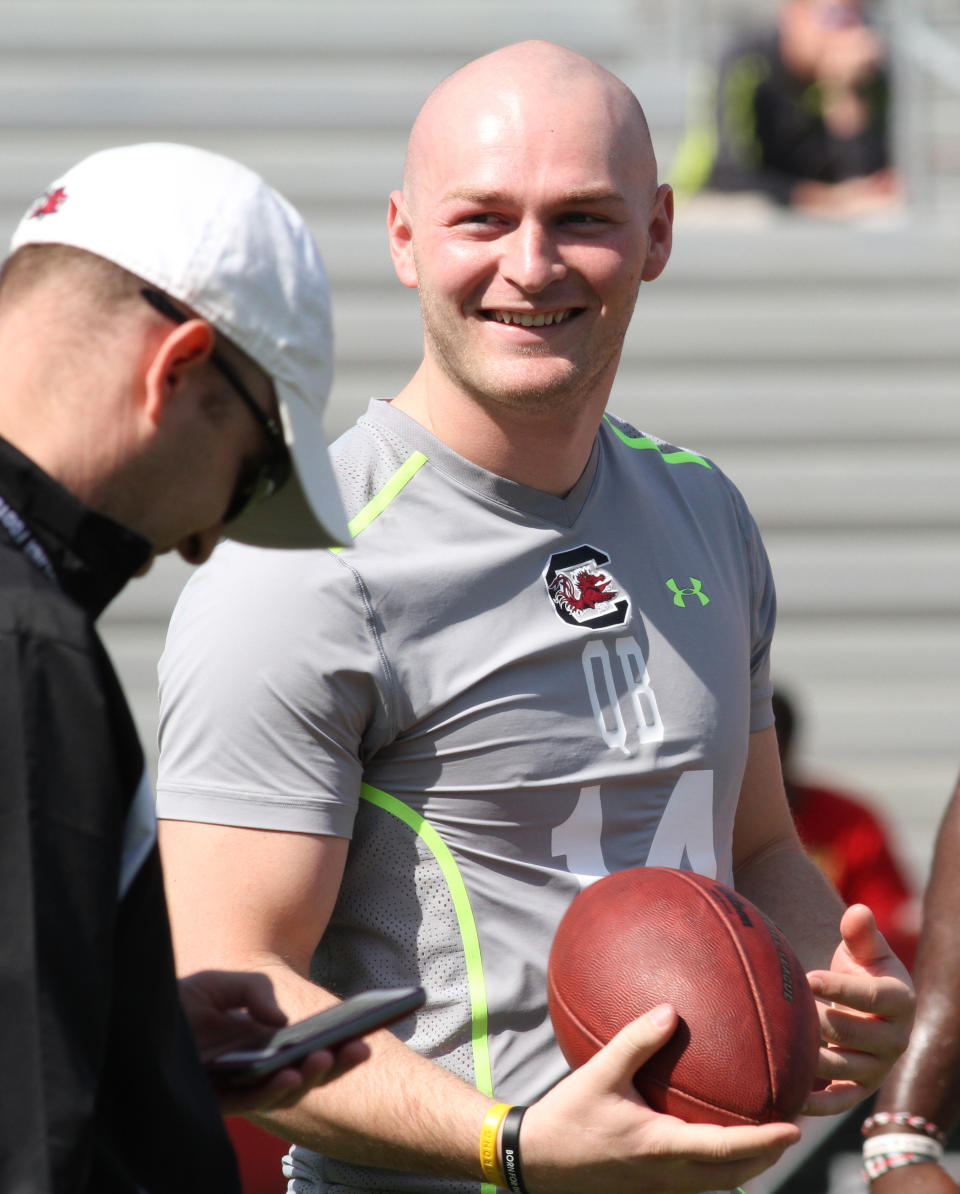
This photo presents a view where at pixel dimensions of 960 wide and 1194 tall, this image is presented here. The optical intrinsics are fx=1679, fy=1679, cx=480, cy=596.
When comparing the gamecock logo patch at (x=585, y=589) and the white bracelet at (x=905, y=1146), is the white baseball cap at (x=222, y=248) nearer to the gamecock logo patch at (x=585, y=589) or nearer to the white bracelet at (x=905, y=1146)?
the gamecock logo patch at (x=585, y=589)

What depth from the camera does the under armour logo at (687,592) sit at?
2.61 metres

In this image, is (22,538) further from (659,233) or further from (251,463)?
(659,233)

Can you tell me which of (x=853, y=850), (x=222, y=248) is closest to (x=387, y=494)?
(x=222, y=248)

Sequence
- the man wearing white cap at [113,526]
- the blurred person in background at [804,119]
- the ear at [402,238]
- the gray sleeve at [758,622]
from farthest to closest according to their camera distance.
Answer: the blurred person in background at [804,119] < the gray sleeve at [758,622] < the ear at [402,238] < the man wearing white cap at [113,526]

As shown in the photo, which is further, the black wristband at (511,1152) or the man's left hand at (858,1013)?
the man's left hand at (858,1013)

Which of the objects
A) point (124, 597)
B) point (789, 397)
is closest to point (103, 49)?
point (124, 597)

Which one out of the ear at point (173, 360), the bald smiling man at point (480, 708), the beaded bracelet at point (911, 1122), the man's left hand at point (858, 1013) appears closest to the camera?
the ear at point (173, 360)

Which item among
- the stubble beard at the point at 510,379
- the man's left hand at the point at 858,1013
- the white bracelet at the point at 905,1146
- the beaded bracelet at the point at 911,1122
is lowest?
the white bracelet at the point at 905,1146

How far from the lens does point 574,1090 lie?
6.85 feet

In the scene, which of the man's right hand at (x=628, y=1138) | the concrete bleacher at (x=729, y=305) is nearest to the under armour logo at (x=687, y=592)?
the man's right hand at (x=628, y=1138)

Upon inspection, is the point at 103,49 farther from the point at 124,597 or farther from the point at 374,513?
the point at 374,513

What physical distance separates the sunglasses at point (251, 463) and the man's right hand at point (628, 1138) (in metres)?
0.84

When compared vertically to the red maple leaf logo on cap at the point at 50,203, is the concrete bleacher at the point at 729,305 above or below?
below

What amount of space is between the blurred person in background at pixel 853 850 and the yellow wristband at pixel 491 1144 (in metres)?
3.32
